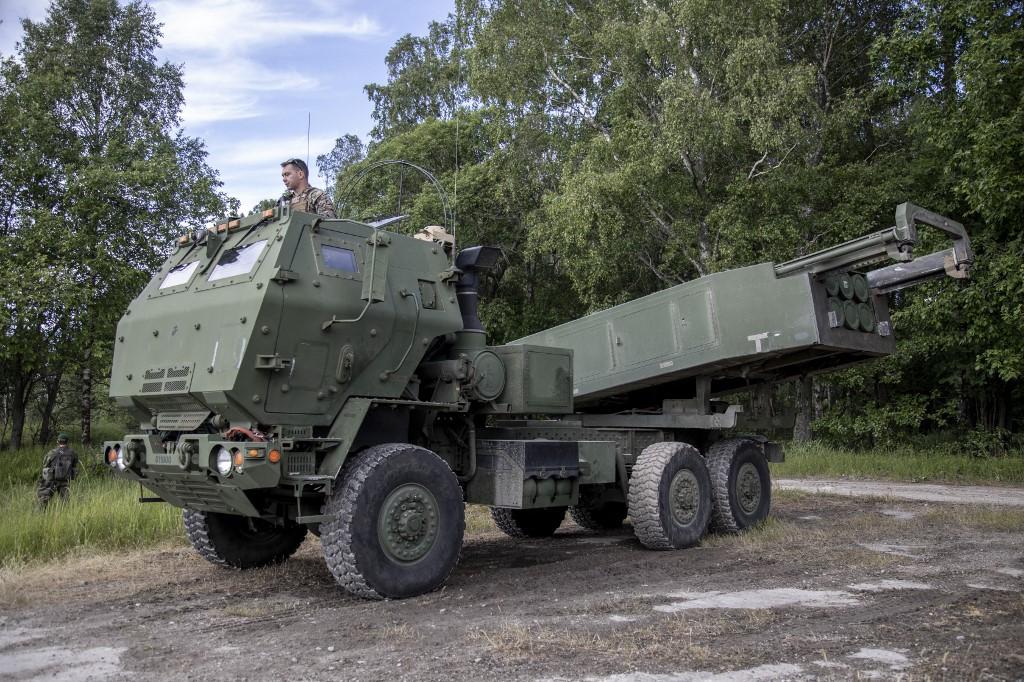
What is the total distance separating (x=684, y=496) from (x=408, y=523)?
3653 millimetres

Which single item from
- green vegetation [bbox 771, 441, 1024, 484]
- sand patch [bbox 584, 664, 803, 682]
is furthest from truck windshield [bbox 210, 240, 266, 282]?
green vegetation [bbox 771, 441, 1024, 484]

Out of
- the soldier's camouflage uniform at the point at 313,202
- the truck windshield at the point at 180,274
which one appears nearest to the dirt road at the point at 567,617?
the truck windshield at the point at 180,274

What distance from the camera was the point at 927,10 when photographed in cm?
1777

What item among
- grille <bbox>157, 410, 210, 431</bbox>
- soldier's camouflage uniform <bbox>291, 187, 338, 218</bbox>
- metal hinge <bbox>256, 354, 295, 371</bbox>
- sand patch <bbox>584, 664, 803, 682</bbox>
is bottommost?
sand patch <bbox>584, 664, 803, 682</bbox>

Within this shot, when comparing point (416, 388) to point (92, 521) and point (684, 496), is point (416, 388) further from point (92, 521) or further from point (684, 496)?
point (92, 521)

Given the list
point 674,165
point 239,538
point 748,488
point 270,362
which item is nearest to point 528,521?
point 748,488

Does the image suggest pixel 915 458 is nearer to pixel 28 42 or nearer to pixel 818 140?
pixel 818 140

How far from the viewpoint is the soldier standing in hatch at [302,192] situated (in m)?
7.84

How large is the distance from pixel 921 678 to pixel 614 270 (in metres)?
18.7

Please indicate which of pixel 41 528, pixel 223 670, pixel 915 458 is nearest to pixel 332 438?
pixel 223 670

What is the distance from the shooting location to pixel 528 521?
1045 cm

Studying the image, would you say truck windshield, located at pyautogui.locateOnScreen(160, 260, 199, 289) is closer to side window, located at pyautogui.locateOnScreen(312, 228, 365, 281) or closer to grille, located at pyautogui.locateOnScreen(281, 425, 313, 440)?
side window, located at pyautogui.locateOnScreen(312, 228, 365, 281)

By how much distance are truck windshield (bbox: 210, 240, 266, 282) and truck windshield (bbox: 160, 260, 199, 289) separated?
13.3 inches

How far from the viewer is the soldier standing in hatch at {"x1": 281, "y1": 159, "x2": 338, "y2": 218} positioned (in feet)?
25.7
